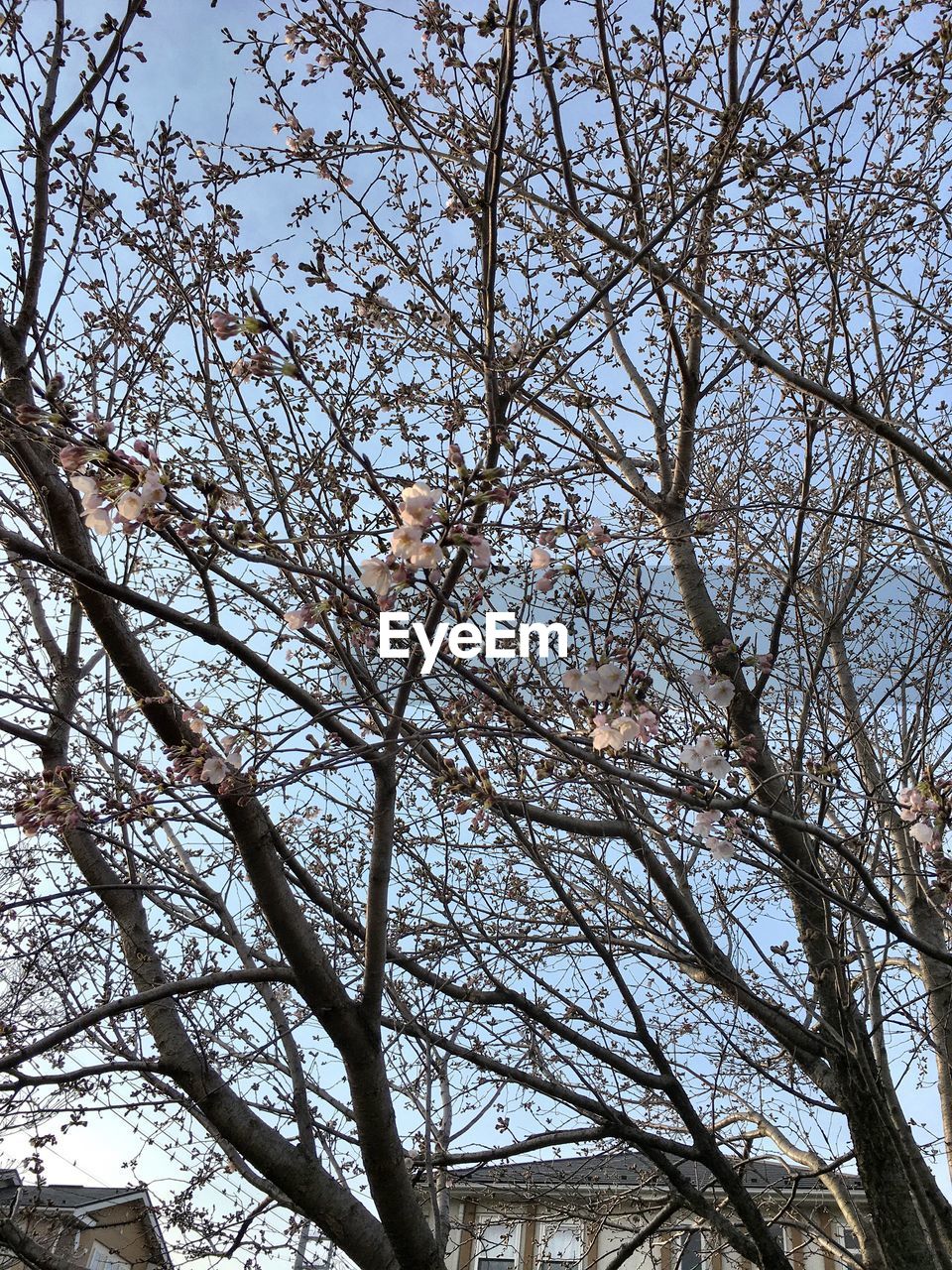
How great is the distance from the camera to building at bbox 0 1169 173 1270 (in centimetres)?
486

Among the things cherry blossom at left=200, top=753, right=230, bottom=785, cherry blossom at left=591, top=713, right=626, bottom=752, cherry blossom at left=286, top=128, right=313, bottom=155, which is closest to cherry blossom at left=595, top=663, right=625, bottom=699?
cherry blossom at left=591, top=713, right=626, bottom=752

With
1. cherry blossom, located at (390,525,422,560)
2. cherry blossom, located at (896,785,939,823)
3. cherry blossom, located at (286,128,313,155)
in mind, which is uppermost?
cherry blossom, located at (286,128,313,155)

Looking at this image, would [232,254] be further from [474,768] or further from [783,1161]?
[783,1161]

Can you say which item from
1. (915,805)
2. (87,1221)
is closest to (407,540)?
(915,805)

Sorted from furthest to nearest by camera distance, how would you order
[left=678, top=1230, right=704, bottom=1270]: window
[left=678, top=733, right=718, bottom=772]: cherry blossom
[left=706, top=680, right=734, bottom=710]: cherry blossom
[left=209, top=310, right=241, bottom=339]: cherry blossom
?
[left=678, top=1230, right=704, bottom=1270]: window → [left=706, top=680, right=734, bottom=710]: cherry blossom → [left=678, top=733, right=718, bottom=772]: cherry blossom → [left=209, top=310, right=241, bottom=339]: cherry blossom

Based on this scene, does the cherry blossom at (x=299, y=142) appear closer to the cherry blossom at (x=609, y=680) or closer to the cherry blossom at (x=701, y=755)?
the cherry blossom at (x=609, y=680)

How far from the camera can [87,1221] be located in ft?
39.8

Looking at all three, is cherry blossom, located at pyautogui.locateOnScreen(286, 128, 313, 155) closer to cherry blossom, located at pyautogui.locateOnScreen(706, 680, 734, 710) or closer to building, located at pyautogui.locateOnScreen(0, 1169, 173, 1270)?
cherry blossom, located at pyautogui.locateOnScreen(706, 680, 734, 710)

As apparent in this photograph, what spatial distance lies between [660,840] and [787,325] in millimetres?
2460

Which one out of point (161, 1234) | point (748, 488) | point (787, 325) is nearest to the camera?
point (787, 325)

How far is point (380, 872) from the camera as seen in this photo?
2949 mm

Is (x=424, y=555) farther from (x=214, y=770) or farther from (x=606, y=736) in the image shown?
(x=214, y=770)

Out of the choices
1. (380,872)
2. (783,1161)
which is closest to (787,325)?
(380,872)

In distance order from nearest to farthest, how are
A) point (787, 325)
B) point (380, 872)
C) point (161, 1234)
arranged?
point (380, 872)
point (787, 325)
point (161, 1234)
